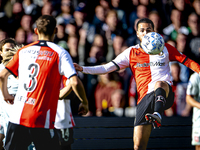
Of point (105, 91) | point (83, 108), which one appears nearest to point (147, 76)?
Answer: point (83, 108)

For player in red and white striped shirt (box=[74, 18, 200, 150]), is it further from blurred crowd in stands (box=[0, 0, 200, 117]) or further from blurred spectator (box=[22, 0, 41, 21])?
blurred spectator (box=[22, 0, 41, 21])

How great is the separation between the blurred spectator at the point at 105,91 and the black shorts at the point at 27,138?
368 centimetres

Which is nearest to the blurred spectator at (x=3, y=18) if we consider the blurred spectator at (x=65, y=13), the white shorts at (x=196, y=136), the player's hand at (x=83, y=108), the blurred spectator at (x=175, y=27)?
the blurred spectator at (x=65, y=13)

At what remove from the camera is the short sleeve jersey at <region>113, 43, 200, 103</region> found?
15.6 ft

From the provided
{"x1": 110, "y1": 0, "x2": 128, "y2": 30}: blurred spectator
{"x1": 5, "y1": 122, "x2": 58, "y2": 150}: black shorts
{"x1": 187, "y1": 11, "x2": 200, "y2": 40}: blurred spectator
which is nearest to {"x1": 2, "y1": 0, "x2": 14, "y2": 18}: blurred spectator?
{"x1": 110, "y1": 0, "x2": 128, "y2": 30}: blurred spectator

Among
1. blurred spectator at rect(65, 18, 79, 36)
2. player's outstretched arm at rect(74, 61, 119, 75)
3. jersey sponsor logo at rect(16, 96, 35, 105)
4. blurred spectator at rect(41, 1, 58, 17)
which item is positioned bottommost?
jersey sponsor logo at rect(16, 96, 35, 105)

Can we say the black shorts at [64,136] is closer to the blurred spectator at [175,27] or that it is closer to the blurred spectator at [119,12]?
the blurred spectator at [119,12]

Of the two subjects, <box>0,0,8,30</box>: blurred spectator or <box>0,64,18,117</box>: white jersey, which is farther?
<box>0,0,8,30</box>: blurred spectator

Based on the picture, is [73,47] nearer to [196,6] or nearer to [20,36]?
[20,36]

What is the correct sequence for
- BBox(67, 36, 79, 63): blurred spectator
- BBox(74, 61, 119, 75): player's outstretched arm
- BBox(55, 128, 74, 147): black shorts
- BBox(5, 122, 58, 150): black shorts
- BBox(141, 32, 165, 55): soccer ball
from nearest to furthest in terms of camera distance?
BBox(5, 122, 58, 150): black shorts
BBox(141, 32, 165, 55): soccer ball
BBox(74, 61, 119, 75): player's outstretched arm
BBox(55, 128, 74, 147): black shorts
BBox(67, 36, 79, 63): blurred spectator

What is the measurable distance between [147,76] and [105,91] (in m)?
2.20

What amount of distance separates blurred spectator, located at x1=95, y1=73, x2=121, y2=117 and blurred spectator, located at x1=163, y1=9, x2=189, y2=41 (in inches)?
76.0

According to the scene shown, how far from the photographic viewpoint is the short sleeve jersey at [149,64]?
475cm

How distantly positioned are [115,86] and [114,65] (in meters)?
2.00
